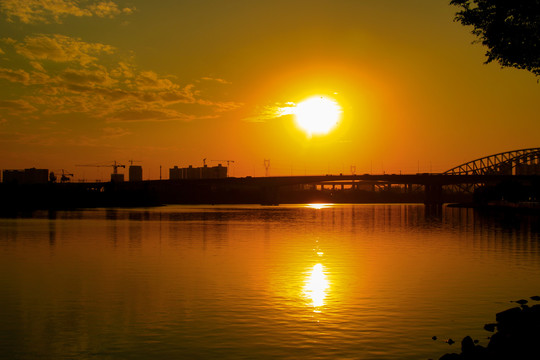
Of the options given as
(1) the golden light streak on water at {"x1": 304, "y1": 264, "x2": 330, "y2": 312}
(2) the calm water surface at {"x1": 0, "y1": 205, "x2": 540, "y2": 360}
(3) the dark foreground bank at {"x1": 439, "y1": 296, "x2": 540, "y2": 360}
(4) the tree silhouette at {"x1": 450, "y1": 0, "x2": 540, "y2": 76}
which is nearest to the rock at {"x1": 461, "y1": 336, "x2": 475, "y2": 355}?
(3) the dark foreground bank at {"x1": 439, "y1": 296, "x2": 540, "y2": 360}

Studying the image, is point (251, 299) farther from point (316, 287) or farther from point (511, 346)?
point (511, 346)

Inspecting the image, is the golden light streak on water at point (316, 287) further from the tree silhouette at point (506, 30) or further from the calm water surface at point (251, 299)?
the tree silhouette at point (506, 30)

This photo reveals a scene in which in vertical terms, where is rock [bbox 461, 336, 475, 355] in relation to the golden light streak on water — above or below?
above

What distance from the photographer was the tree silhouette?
2289 centimetres

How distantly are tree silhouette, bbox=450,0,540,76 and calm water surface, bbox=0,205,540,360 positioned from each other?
9055 millimetres

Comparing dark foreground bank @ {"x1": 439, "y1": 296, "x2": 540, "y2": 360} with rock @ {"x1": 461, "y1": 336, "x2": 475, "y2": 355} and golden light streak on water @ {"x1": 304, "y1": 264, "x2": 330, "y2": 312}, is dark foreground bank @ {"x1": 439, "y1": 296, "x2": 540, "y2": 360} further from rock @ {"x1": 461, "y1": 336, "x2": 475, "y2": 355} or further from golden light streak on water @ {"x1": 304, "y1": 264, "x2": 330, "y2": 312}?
golden light streak on water @ {"x1": 304, "y1": 264, "x2": 330, "y2": 312}

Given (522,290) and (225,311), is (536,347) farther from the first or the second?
(522,290)

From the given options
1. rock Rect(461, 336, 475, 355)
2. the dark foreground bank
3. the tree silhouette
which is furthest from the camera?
the tree silhouette

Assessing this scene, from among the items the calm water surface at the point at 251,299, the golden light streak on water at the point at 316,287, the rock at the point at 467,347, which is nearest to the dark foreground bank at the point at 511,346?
the rock at the point at 467,347

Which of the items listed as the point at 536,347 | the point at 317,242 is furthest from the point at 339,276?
the point at 317,242

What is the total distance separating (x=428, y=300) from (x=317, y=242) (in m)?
32.2

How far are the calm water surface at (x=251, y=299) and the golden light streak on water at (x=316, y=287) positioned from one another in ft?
0.32

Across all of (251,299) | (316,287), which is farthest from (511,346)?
(316,287)

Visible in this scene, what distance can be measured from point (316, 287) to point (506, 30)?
12.9 m
